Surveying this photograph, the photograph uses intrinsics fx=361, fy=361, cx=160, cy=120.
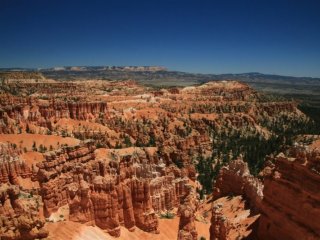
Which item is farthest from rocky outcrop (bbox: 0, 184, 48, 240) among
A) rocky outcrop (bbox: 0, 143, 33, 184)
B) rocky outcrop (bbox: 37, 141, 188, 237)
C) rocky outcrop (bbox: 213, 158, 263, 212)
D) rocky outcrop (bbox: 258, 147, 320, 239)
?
rocky outcrop (bbox: 0, 143, 33, 184)

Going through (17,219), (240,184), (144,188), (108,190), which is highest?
(17,219)

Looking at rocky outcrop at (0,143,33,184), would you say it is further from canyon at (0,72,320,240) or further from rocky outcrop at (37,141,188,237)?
rocky outcrop at (37,141,188,237)

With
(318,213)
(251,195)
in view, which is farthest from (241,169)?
(318,213)

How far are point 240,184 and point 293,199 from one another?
1434cm

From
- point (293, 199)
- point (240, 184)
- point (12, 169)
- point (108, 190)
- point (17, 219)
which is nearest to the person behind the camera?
point (17, 219)

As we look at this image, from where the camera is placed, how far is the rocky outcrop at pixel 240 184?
1138 inches

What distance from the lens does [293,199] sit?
20.5 m

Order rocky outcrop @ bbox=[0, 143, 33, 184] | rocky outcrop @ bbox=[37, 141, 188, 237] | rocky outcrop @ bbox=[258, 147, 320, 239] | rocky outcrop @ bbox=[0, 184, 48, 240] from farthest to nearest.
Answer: rocky outcrop @ bbox=[0, 143, 33, 184] < rocky outcrop @ bbox=[37, 141, 188, 237] < rocky outcrop @ bbox=[258, 147, 320, 239] < rocky outcrop @ bbox=[0, 184, 48, 240]

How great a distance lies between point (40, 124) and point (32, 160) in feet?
115

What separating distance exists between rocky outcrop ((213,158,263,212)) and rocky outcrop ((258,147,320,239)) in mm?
4632

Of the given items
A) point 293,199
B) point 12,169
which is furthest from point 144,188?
point 12,169

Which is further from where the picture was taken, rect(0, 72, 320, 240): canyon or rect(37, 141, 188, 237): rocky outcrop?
rect(37, 141, 188, 237): rocky outcrop

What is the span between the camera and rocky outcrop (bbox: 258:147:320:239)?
62.3 feet

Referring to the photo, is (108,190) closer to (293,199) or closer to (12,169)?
(293,199)
